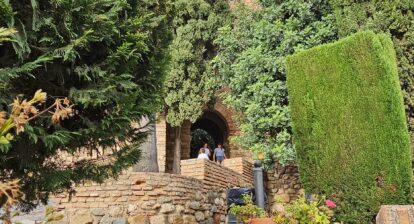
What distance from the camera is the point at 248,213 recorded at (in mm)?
6152

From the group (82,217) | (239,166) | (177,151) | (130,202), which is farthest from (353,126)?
(177,151)

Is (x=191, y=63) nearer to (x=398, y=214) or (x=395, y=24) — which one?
(x=395, y=24)

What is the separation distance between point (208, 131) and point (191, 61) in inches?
339

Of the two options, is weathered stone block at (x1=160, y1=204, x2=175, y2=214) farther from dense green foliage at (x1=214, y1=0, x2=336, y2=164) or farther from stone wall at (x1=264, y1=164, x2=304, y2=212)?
stone wall at (x1=264, y1=164, x2=304, y2=212)

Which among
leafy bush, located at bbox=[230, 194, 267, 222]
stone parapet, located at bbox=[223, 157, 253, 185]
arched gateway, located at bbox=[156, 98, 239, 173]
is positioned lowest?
leafy bush, located at bbox=[230, 194, 267, 222]

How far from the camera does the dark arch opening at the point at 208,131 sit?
18.0 metres

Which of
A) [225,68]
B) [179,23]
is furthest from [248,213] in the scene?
[179,23]

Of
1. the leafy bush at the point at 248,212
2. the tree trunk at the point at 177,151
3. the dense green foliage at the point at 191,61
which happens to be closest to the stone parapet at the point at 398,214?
the leafy bush at the point at 248,212

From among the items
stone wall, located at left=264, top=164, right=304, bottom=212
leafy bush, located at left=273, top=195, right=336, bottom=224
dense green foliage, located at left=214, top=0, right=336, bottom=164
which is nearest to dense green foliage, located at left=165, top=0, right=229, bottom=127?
dense green foliage, located at left=214, top=0, right=336, bottom=164

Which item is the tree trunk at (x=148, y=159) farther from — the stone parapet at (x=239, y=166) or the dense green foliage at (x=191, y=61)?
the stone parapet at (x=239, y=166)

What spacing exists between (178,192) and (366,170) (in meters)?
3.04

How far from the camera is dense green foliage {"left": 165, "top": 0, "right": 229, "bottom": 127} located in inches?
493

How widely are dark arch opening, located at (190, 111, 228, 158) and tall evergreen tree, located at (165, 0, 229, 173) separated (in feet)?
14.8

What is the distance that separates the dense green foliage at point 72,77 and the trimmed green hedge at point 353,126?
402 centimetres
